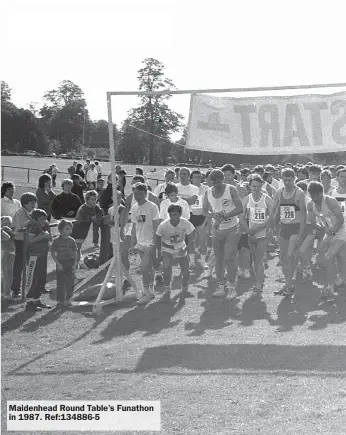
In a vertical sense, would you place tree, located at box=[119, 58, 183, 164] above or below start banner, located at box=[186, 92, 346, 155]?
above

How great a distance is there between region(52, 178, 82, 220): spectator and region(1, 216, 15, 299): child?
2.05m

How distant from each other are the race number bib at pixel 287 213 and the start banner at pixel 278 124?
5.60 feet

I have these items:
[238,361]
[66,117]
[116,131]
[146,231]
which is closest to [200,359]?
[238,361]

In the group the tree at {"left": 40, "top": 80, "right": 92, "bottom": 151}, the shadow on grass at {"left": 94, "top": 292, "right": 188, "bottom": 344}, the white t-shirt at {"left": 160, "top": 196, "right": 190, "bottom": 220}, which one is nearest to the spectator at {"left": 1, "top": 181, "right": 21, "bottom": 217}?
the white t-shirt at {"left": 160, "top": 196, "right": 190, "bottom": 220}

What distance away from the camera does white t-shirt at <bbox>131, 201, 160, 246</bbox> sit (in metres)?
9.28

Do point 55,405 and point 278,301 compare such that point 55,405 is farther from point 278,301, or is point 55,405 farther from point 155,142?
point 155,142

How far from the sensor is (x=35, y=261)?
9.00 m

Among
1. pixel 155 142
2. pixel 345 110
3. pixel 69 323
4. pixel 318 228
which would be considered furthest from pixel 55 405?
pixel 155 142

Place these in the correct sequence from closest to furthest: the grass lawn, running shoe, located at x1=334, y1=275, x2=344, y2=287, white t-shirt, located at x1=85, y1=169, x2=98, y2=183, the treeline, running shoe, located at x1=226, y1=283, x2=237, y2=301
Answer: the grass lawn < running shoe, located at x1=226, y1=283, x2=237, y2=301 < running shoe, located at x1=334, y1=275, x2=344, y2=287 < white t-shirt, located at x1=85, y1=169, x2=98, y2=183 < the treeline

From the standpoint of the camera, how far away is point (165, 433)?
15.7ft

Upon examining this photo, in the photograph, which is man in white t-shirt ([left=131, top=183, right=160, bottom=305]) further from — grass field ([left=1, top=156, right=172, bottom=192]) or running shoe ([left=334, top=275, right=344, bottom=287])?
grass field ([left=1, top=156, right=172, bottom=192])

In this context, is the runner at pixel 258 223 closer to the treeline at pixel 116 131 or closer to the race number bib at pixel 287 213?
the race number bib at pixel 287 213

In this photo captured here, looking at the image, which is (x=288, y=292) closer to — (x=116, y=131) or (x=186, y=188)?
(x=186, y=188)

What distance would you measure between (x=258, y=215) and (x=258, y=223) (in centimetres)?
13
